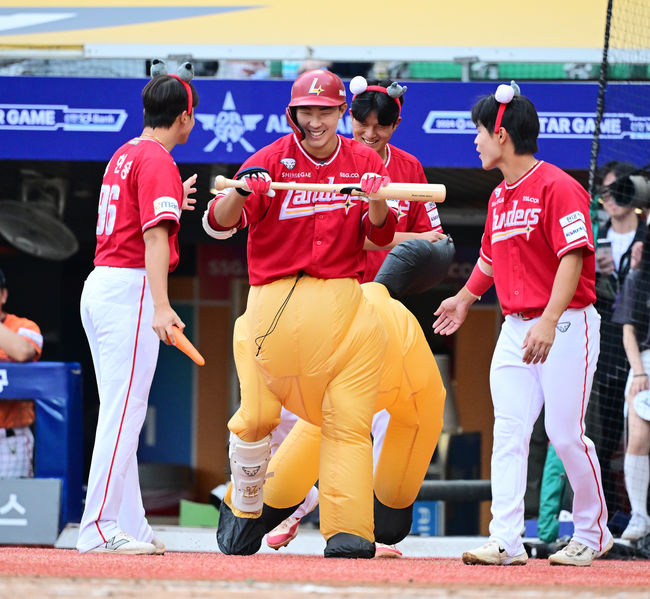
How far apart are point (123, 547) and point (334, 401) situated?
0.97 m

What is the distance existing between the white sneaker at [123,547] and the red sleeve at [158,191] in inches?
44.7

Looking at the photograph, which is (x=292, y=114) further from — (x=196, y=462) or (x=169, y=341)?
(x=196, y=462)

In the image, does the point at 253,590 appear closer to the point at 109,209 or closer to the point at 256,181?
the point at 256,181

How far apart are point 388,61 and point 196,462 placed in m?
4.28

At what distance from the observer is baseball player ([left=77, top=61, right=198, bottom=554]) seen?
4.28 metres

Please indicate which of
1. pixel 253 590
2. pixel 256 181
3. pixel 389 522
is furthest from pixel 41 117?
pixel 253 590

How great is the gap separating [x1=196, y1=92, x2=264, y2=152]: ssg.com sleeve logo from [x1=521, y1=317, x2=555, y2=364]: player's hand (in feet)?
9.61

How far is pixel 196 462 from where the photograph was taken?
9781 millimetres

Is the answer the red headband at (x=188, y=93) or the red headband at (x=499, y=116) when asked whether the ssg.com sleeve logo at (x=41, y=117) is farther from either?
the red headband at (x=499, y=116)

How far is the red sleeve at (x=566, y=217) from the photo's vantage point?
4.20 metres

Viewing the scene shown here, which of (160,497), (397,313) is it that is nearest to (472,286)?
(397,313)

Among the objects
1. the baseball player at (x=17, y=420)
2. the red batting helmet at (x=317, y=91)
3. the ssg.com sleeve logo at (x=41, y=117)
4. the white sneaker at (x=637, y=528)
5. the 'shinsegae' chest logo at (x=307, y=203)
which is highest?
the red batting helmet at (x=317, y=91)

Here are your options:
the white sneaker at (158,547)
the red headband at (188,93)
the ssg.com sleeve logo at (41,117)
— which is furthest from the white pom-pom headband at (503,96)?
the ssg.com sleeve logo at (41,117)

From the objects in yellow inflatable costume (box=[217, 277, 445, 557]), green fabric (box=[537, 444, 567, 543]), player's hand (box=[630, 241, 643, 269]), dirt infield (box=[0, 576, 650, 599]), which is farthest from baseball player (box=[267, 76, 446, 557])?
dirt infield (box=[0, 576, 650, 599])
